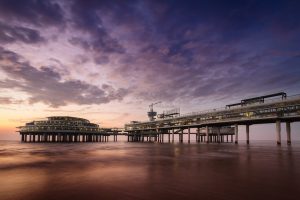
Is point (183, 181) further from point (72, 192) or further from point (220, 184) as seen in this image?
point (72, 192)

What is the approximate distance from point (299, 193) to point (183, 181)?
5.06 meters

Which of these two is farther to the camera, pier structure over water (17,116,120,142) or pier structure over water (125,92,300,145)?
pier structure over water (17,116,120,142)

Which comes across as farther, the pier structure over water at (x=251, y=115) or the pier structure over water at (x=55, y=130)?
the pier structure over water at (x=55, y=130)

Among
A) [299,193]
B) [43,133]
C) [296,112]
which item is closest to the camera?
[299,193]

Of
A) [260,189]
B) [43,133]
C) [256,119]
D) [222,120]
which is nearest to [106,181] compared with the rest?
[260,189]

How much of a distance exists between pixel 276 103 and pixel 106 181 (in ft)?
260

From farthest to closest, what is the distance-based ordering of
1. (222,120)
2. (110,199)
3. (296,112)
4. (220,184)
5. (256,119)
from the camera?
1. (222,120)
2. (256,119)
3. (296,112)
4. (220,184)
5. (110,199)

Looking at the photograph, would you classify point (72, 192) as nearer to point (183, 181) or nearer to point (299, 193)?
point (183, 181)

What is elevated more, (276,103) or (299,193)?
(276,103)

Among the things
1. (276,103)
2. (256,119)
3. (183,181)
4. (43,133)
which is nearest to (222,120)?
(256,119)

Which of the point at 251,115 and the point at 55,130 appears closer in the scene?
the point at 251,115

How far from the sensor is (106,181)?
12.3 meters

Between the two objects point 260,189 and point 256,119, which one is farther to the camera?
point 256,119

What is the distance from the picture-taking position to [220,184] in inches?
437
